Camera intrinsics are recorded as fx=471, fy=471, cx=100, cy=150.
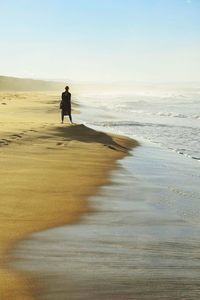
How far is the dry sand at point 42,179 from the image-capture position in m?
4.49

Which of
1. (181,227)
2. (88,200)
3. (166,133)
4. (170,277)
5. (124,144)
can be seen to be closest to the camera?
(170,277)

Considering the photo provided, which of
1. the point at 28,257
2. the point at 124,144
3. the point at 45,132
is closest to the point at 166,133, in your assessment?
the point at 124,144

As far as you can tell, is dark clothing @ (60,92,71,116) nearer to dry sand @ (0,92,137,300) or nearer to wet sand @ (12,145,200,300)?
dry sand @ (0,92,137,300)

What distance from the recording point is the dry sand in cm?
449

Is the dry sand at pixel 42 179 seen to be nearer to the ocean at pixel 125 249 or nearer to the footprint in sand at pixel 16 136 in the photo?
the footprint in sand at pixel 16 136

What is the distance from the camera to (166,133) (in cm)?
1877

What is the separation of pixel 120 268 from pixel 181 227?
1604 mm

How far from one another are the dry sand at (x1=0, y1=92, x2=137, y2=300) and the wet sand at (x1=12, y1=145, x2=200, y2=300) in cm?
18

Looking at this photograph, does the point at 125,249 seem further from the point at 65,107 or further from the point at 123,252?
the point at 65,107

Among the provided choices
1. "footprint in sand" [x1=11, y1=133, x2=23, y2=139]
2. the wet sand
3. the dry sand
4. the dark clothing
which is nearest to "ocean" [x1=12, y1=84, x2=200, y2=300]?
the wet sand

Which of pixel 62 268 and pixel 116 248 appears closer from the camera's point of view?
pixel 62 268

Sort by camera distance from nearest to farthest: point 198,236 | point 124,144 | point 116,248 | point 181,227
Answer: point 116,248, point 198,236, point 181,227, point 124,144

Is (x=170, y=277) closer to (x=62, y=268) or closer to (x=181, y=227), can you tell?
(x=62, y=268)

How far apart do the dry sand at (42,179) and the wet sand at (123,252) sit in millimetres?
180
